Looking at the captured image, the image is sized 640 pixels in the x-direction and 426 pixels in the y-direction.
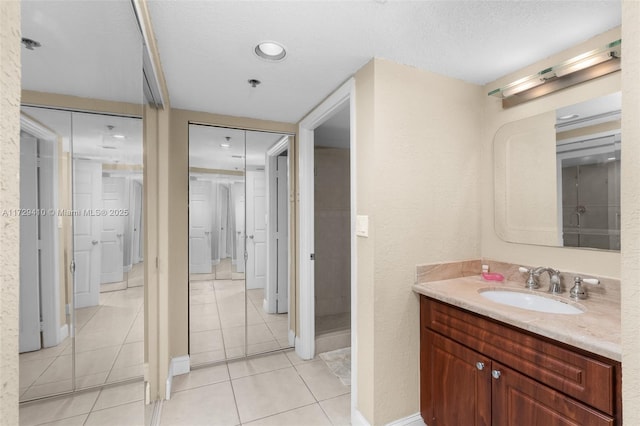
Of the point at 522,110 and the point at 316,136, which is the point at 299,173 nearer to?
the point at 316,136

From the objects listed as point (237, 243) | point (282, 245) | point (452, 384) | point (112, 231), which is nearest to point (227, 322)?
point (237, 243)

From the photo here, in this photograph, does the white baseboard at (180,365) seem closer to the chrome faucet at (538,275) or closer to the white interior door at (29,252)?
the white interior door at (29,252)

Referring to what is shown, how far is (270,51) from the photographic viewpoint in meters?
1.61

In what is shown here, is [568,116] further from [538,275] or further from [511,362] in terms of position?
[511,362]

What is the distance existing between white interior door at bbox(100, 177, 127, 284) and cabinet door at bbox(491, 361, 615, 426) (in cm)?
163

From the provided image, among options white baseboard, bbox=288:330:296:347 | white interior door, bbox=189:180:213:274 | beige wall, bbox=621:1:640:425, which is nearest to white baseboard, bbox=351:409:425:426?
white baseboard, bbox=288:330:296:347

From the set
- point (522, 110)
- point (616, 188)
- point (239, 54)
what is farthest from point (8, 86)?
point (522, 110)

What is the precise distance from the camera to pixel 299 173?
2.80 m

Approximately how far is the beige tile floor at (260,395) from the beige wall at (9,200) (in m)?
1.94

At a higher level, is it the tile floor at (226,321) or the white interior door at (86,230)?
the white interior door at (86,230)

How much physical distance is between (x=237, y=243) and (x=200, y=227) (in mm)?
375

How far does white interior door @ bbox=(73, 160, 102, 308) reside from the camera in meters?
0.63

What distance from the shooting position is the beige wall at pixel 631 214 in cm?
56

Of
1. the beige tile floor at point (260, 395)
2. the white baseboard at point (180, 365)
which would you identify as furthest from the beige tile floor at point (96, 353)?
the white baseboard at point (180, 365)
